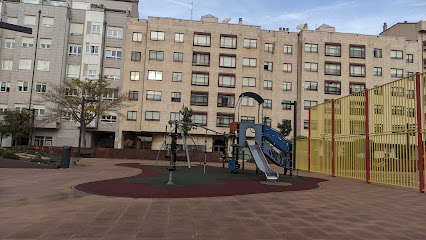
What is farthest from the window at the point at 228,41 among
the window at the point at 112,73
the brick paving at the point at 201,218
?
the brick paving at the point at 201,218

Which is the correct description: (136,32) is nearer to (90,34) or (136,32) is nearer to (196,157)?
(90,34)

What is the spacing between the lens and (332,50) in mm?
48031

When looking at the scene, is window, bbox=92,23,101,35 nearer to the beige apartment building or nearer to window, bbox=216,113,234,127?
the beige apartment building

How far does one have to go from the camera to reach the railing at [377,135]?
12.4 meters

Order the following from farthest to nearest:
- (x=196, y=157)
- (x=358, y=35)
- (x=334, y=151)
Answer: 1. (x=358, y=35)
2. (x=196, y=157)
3. (x=334, y=151)

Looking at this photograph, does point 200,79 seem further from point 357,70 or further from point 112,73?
point 357,70

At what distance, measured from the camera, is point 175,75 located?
45.3 m

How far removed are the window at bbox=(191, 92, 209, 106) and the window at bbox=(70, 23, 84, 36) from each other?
20.1 meters

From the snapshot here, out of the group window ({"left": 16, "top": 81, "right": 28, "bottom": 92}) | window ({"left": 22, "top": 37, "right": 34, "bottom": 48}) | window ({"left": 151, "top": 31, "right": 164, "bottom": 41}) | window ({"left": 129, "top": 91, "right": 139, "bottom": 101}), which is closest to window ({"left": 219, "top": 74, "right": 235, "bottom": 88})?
window ({"left": 151, "top": 31, "right": 164, "bottom": 41})

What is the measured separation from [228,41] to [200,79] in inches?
311

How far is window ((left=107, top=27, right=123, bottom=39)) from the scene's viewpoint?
45219mm

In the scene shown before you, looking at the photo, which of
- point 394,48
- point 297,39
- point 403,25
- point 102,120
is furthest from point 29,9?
point 403,25

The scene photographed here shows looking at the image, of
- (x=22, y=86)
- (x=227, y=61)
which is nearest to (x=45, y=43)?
(x=22, y=86)

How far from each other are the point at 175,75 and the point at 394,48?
123 feet
